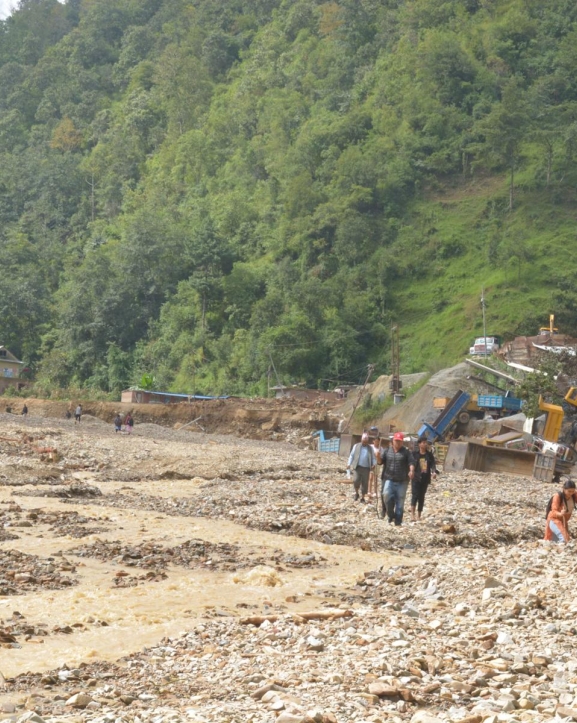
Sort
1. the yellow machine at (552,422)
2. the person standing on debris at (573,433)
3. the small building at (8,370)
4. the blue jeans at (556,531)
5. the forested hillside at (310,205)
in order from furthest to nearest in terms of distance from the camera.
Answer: the small building at (8,370) → the forested hillside at (310,205) → the person standing on debris at (573,433) → the yellow machine at (552,422) → the blue jeans at (556,531)

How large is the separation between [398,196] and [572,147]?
13.8 metres

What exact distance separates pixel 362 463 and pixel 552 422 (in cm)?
1440

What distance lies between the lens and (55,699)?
780cm

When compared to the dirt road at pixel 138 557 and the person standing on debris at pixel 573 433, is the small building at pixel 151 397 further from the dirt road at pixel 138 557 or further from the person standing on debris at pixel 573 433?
the person standing on debris at pixel 573 433

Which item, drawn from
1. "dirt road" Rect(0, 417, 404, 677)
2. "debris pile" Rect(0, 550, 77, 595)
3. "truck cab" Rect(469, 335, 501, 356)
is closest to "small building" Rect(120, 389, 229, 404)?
"truck cab" Rect(469, 335, 501, 356)

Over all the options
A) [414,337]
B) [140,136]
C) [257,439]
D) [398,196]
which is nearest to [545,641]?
[257,439]

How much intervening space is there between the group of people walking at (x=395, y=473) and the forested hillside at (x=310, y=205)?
40.8 m

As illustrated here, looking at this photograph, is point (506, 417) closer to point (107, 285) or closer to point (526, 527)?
point (526, 527)

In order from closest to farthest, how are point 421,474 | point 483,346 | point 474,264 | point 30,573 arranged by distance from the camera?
point 30,573 → point 421,474 → point 483,346 → point 474,264

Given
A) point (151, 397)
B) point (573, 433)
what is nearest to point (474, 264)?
point (151, 397)

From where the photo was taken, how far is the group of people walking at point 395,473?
15.8 metres

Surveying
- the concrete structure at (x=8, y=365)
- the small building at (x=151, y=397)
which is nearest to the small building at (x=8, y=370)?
the concrete structure at (x=8, y=365)

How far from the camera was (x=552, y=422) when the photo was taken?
31.6 meters

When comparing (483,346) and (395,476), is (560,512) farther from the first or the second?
(483,346)
